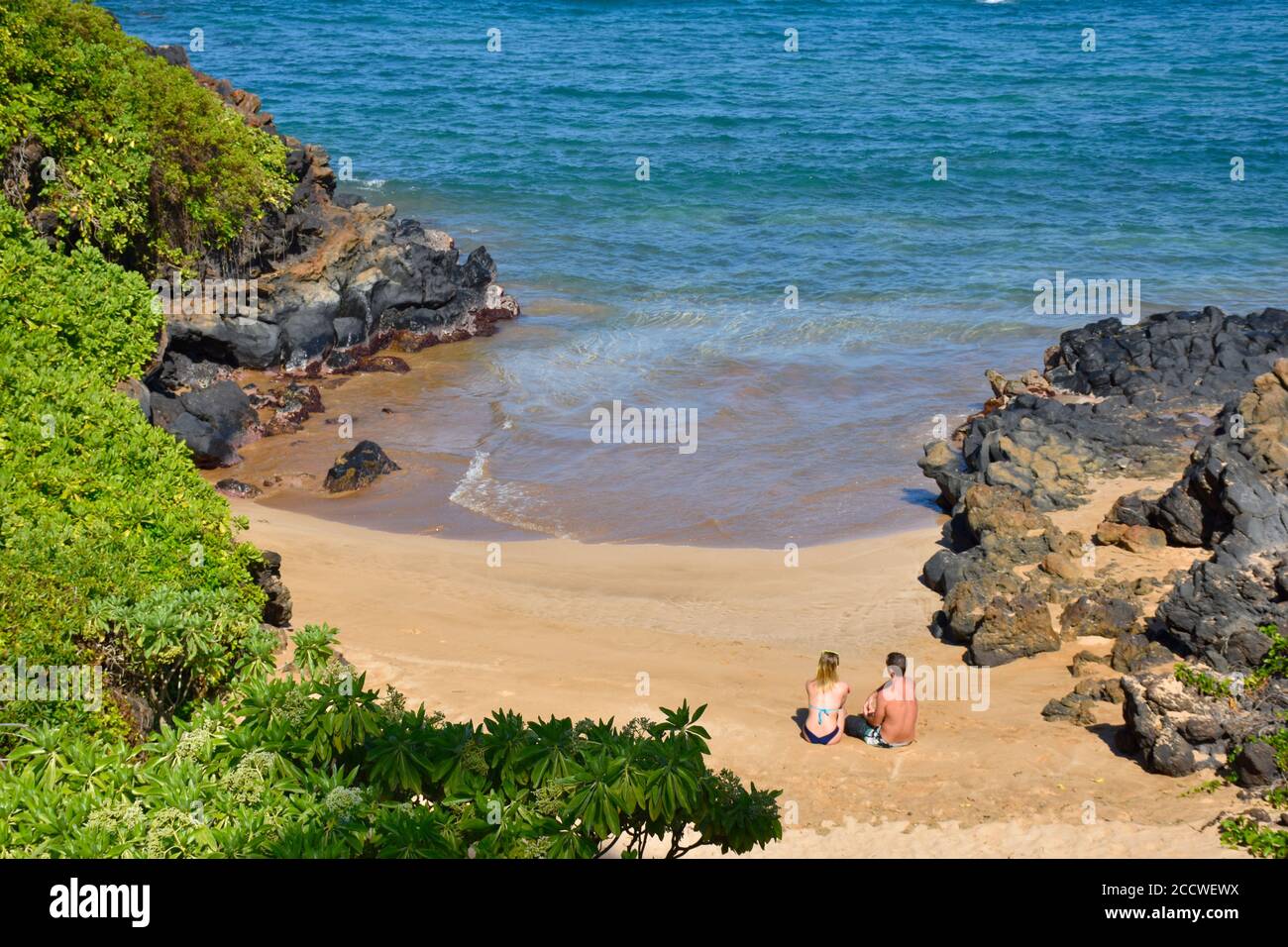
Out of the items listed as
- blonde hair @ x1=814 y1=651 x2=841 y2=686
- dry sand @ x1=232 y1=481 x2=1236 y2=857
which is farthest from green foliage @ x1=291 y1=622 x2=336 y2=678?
blonde hair @ x1=814 y1=651 x2=841 y2=686

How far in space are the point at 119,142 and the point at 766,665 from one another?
40.1ft

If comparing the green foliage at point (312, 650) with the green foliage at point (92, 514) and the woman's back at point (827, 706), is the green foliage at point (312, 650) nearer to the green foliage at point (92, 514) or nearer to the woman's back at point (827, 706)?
the green foliage at point (92, 514)

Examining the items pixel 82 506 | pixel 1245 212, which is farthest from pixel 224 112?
pixel 1245 212

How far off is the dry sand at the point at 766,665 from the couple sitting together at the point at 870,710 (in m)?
0.14

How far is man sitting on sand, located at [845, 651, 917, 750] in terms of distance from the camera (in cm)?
1134

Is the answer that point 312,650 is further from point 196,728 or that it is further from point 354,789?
point 354,789

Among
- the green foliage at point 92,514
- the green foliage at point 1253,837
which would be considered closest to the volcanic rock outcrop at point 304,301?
the green foliage at point 92,514

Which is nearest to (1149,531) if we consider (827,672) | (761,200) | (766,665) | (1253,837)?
(766,665)

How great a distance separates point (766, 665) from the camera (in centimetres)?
1344

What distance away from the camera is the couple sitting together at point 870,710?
11.3 metres

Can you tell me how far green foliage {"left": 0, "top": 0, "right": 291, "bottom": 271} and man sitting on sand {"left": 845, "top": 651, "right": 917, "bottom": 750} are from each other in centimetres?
1191

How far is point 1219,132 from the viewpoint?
41.1 metres
